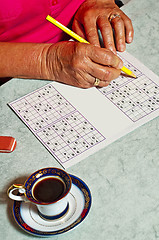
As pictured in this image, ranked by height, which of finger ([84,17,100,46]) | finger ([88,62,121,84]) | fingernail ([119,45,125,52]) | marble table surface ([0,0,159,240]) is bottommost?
marble table surface ([0,0,159,240])

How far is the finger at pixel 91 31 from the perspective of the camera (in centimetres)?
137

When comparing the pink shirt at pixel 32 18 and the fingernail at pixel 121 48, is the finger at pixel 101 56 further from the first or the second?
the pink shirt at pixel 32 18

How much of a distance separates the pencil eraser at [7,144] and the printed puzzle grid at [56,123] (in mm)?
77

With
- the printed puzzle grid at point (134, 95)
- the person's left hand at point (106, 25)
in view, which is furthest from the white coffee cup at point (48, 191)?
the person's left hand at point (106, 25)

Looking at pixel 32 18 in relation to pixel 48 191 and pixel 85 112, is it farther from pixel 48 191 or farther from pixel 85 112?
pixel 48 191

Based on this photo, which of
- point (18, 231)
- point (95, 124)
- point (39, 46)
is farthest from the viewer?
point (39, 46)

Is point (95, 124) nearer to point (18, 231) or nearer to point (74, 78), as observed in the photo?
point (74, 78)

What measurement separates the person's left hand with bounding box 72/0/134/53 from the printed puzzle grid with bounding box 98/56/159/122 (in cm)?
13

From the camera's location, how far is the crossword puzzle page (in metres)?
1.11

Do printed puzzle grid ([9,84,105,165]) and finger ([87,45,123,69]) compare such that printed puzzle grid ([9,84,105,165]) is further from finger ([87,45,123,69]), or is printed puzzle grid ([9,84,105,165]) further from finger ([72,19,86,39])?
finger ([72,19,86,39])

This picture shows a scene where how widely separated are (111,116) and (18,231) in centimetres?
47

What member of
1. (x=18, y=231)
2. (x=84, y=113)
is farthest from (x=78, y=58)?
(x=18, y=231)

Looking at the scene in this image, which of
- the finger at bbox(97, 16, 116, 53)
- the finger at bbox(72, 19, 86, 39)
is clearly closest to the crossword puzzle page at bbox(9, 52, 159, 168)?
the finger at bbox(97, 16, 116, 53)

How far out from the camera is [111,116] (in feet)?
3.87
